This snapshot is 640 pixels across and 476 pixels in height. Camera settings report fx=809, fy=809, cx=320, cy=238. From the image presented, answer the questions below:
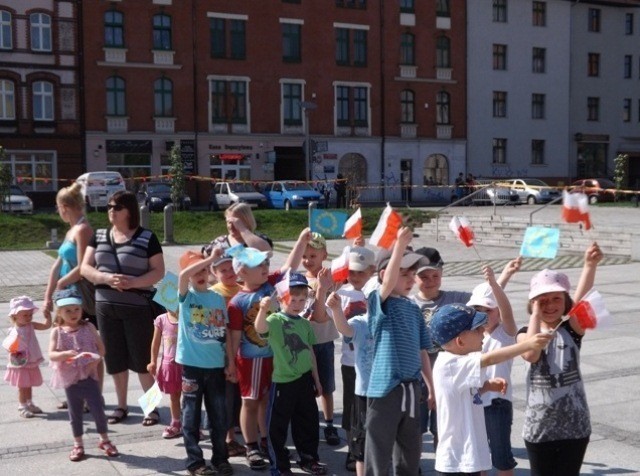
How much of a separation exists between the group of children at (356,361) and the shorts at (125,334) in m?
0.33

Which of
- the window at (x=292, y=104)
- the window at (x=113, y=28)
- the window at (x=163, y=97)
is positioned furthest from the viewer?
the window at (x=292, y=104)

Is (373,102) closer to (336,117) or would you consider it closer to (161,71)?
(336,117)

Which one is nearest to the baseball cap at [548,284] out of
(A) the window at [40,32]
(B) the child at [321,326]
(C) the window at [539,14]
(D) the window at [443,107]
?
(B) the child at [321,326]

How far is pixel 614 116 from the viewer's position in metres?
55.2

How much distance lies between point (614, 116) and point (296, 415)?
5446cm

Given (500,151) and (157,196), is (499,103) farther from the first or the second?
(157,196)

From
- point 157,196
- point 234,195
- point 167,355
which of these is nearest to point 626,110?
point 234,195

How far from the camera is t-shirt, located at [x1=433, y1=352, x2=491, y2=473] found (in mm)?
4191

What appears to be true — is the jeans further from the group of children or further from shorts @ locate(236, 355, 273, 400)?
shorts @ locate(236, 355, 273, 400)

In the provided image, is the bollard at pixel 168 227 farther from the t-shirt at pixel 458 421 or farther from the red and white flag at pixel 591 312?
the red and white flag at pixel 591 312

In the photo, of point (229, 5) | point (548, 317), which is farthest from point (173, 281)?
point (229, 5)

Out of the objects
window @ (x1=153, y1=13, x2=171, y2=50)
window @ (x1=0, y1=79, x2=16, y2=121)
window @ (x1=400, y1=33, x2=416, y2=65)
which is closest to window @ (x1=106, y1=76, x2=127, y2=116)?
window @ (x1=153, y1=13, x2=171, y2=50)

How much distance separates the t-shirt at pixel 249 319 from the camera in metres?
5.70

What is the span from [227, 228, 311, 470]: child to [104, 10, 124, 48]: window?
122ft
